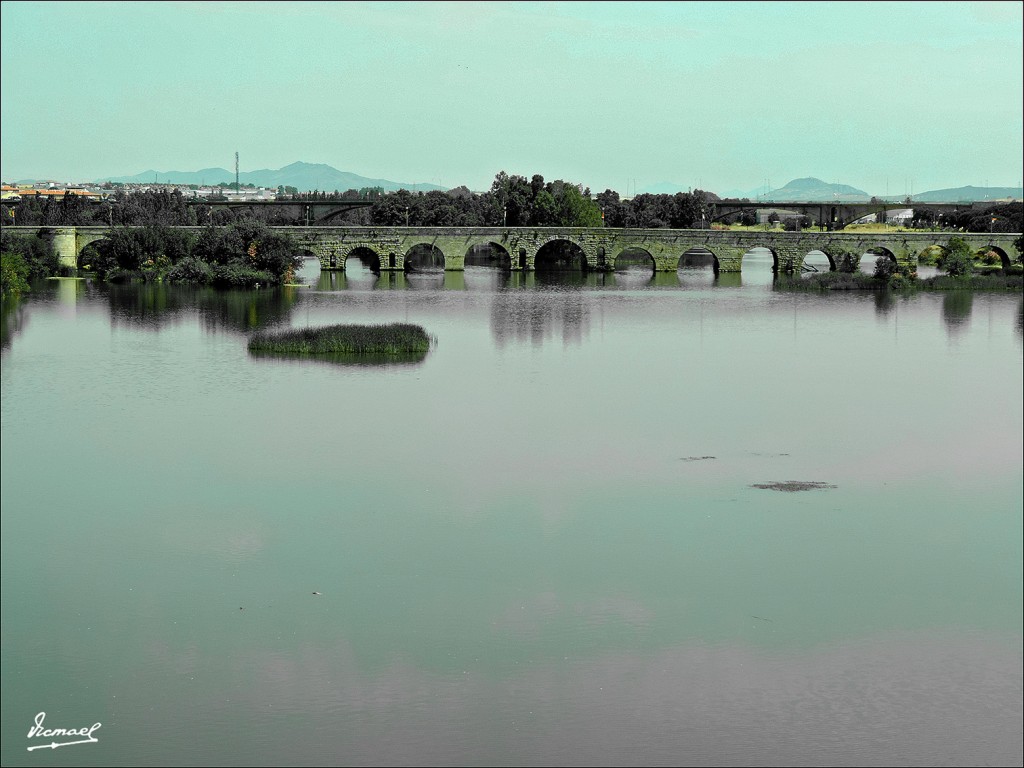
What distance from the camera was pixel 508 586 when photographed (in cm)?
1606

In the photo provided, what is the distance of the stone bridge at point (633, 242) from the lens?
2584 inches

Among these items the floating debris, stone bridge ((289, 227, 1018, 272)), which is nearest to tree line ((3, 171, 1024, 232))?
stone bridge ((289, 227, 1018, 272))

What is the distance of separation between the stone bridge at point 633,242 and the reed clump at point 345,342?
28.8 m

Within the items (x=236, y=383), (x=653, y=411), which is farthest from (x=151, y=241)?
(x=653, y=411)

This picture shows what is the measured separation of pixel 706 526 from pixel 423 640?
5827mm

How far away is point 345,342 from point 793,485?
17.3 metres

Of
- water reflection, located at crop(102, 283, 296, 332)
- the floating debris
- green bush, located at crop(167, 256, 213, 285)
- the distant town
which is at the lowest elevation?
the floating debris

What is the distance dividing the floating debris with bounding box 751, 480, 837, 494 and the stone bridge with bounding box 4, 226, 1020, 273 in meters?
46.4

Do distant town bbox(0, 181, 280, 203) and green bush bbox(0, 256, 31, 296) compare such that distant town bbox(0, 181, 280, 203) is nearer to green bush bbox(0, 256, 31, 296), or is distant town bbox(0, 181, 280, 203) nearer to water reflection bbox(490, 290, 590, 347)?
green bush bbox(0, 256, 31, 296)

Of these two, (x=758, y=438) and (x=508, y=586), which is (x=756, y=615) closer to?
(x=508, y=586)

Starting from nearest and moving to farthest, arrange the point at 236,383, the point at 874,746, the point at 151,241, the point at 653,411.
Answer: the point at 874,746 < the point at 653,411 < the point at 236,383 < the point at 151,241

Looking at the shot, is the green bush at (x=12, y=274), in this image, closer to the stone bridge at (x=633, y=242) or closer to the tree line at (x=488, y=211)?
the tree line at (x=488, y=211)

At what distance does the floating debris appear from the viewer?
20516 millimetres

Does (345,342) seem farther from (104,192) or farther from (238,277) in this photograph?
(104,192)
